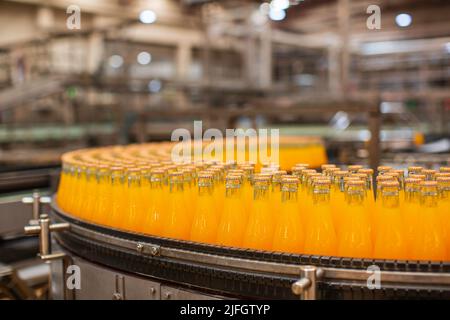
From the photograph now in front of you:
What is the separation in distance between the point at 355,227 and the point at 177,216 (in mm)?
498

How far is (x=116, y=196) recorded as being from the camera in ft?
5.33

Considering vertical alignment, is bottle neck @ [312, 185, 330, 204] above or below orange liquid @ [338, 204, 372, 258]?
above

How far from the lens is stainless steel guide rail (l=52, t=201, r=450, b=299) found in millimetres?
1056

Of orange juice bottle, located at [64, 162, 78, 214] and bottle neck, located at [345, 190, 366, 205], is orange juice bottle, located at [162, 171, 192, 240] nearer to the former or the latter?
bottle neck, located at [345, 190, 366, 205]

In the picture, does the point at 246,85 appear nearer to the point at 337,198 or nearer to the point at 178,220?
the point at 178,220

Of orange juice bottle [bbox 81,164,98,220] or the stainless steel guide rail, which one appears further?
orange juice bottle [bbox 81,164,98,220]

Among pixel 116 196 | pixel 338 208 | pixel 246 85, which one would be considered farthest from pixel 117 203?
pixel 246 85

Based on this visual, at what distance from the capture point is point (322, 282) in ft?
3.64

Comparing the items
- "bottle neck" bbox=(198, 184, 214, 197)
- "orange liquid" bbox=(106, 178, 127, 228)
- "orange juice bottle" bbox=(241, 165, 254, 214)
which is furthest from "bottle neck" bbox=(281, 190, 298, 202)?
"orange liquid" bbox=(106, 178, 127, 228)

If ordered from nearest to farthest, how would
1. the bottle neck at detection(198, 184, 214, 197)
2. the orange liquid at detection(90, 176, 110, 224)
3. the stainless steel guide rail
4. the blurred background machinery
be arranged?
the stainless steel guide rail → the bottle neck at detection(198, 184, 214, 197) → the orange liquid at detection(90, 176, 110, 224) → the blurred background machinery

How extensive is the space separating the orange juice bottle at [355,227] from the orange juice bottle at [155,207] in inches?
20.7

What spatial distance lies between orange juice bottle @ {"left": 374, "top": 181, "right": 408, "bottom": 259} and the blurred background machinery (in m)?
1.69

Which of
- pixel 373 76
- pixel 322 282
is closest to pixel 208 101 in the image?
pixel 373 76
